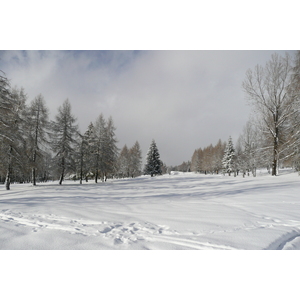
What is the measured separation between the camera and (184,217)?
4289 millimetres

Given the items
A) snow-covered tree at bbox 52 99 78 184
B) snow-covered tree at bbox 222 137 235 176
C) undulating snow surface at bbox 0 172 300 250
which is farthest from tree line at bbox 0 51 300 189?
snow-covered tree at bbox 222 137 235 176

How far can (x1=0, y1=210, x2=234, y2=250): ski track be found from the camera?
296 cm

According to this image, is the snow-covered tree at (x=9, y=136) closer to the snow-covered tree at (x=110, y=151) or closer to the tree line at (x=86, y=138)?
the tree line at (x=86, y=138)

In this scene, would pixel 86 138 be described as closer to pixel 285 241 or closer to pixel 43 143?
pixel 43 143

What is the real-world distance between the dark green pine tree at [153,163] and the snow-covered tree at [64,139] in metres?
23.0

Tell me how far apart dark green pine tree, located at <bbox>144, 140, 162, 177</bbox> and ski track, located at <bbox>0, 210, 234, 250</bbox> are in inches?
1434

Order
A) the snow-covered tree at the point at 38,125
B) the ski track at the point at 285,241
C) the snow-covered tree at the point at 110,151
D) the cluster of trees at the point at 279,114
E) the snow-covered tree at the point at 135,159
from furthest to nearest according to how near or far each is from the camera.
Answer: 1. the snow-covered tree at the point at 135,159
2. the snow-covered tree at the point at 110,151
3. the snow-covered tree at the point at 38,125
4. the cluster of trees at the point at 279,114
5. the ski track at the point at 285,241

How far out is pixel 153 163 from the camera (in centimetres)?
4066

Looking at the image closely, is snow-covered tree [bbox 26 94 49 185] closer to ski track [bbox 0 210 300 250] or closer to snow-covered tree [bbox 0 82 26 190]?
snow-covered tree [bbox 0 82 26 190]

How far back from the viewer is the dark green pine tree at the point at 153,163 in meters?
40.6

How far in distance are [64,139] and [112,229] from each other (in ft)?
60.9

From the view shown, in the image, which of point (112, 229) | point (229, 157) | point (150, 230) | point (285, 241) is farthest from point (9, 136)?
point (229, 157)

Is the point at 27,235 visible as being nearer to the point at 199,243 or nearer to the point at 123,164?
the point at 199,243

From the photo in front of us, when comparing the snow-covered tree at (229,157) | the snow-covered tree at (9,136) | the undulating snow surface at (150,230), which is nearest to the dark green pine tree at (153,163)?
the snow-covered tree at (229,157)
